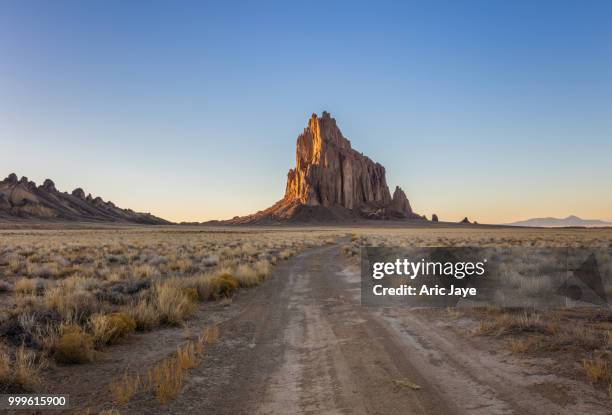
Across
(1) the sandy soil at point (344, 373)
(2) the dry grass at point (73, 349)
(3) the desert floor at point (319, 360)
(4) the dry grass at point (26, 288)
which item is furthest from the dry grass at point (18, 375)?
(4) the dry grass at point (26, 288)

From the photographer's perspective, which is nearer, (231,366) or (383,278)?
(231,366)

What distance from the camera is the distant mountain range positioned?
145 metres

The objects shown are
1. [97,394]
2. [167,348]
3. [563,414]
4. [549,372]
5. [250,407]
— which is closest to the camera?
[563,414]

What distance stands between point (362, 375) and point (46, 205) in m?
189

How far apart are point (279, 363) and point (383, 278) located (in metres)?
10.6

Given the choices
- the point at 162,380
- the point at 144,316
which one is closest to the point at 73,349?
the point at 162,380

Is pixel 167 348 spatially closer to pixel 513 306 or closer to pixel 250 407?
pixel 250 407

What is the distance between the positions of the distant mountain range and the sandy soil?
158510mm

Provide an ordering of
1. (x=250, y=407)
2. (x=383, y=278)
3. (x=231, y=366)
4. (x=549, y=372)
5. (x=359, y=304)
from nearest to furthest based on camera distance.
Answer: (x=250, y=407) → (x=549, y=372) → (x=231, y=366) → (x=359, y=304) → (x=383, y=278)

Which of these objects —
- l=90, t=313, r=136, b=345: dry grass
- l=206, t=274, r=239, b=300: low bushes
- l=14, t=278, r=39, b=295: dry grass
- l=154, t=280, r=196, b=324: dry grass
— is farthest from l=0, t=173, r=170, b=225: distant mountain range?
l=90, t=313, r=136, b=345: dry grass

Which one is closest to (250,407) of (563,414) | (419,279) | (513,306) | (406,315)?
(563,414)

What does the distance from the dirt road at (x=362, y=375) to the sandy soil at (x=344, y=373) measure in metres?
0.02

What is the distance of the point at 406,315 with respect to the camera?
33.1 feet

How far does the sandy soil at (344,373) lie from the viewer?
497 centimetres
